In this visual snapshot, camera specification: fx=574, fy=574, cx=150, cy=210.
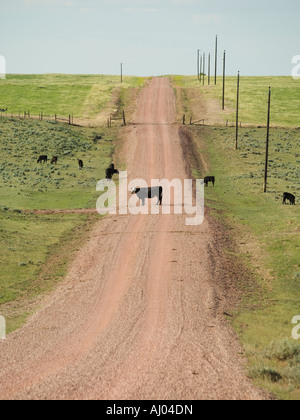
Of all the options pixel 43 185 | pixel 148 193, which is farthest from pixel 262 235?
pixel 43 185

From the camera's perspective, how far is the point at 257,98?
113250 millimetres

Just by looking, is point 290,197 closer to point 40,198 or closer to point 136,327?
point 40,198

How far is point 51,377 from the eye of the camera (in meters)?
17.4

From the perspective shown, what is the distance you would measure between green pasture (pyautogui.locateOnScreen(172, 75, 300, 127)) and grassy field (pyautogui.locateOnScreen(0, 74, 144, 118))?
55.7 feet

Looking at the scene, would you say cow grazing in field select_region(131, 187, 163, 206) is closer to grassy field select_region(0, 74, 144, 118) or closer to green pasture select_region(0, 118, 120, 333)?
green pasture select_region(0, 118, 120, 333)

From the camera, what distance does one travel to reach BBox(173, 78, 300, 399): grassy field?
750 inches

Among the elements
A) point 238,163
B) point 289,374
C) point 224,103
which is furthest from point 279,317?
point 224,103

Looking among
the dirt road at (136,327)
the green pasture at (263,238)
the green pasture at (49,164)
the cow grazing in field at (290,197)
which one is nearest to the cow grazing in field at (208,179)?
the green pasture at (263,238)

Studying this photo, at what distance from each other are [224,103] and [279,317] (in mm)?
85079

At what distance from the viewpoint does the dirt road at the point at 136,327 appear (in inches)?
661

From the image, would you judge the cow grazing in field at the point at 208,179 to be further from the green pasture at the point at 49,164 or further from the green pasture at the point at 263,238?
the green pasture at the point at 49,164

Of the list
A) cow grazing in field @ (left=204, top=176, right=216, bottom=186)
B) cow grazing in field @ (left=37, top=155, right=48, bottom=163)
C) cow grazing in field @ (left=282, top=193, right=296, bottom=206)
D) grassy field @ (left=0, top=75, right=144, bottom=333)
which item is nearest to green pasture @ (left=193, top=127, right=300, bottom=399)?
cow grazing in field @ (left=282, top=193, right=296, bottom=206)

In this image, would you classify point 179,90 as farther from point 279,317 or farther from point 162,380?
point 162,380
